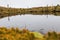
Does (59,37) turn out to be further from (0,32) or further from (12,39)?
(0,32)

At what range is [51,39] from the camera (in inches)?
814

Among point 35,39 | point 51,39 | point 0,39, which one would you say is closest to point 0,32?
point 0,39

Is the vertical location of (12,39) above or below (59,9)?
above

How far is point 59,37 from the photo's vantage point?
2108cm

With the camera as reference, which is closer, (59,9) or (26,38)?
(26,38)

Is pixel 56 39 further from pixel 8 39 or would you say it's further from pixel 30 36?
pixel 8 39

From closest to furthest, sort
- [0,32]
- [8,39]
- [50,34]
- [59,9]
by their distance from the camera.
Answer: [8,39], [50,34], [0,32], [59,9]

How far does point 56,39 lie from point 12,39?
5301mm

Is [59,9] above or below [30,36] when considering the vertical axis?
below

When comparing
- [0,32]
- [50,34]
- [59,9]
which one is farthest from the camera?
[59,9]

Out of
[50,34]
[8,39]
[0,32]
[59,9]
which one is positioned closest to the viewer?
[8,39]

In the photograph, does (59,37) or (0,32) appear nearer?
(59,37)

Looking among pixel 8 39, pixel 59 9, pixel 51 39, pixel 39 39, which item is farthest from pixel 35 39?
pixel 59 9

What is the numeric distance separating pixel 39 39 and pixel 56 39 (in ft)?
7.03
